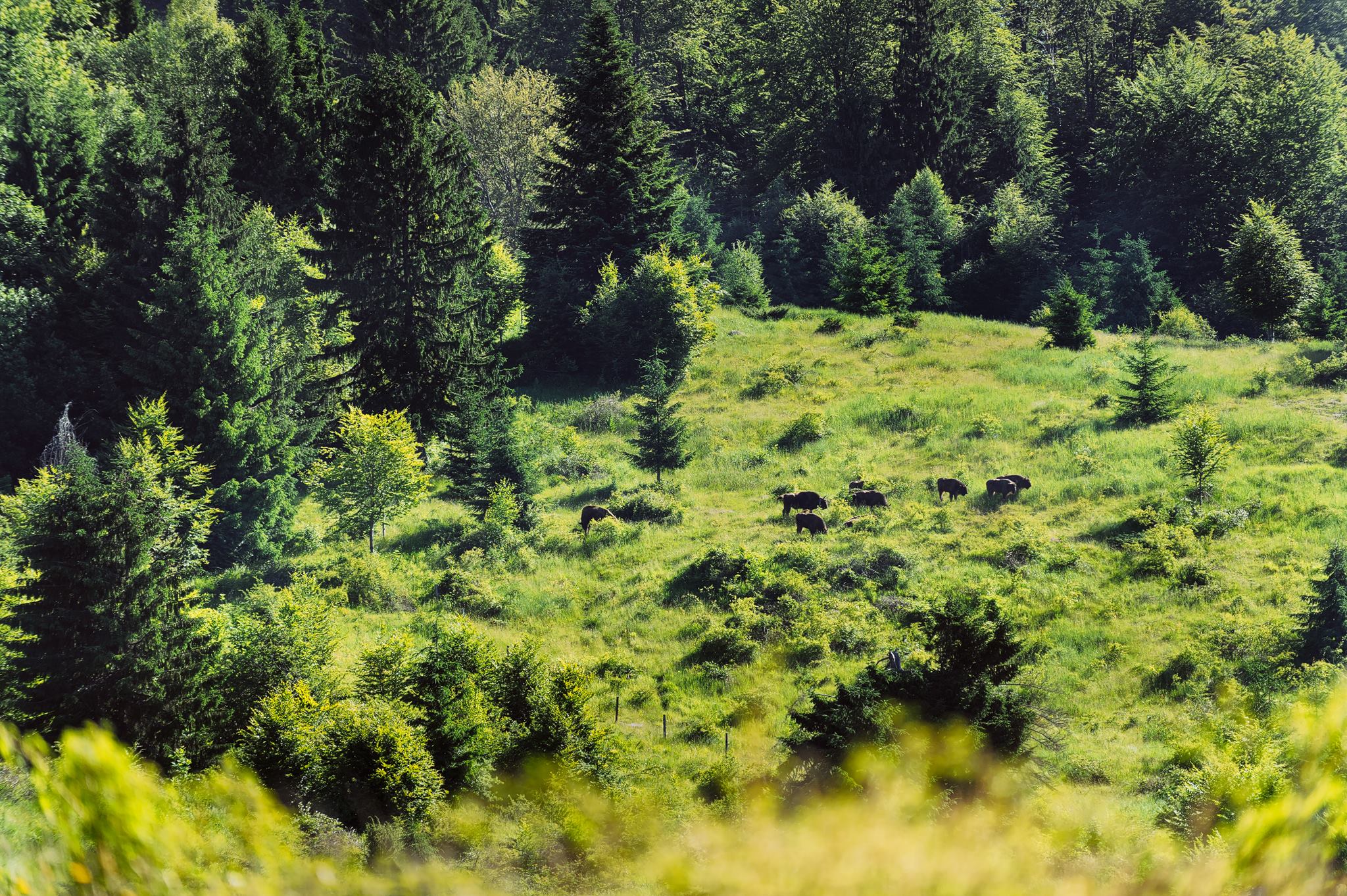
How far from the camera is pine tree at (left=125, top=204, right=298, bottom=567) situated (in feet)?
107

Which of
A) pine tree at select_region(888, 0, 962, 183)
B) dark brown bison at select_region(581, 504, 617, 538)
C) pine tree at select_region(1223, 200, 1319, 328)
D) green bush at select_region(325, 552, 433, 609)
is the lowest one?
green bush at select_region(325, 552, 433, 609)

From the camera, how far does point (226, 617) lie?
22.0 m

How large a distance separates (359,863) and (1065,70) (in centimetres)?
7874

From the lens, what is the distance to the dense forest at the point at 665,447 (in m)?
14.3

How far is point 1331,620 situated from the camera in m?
18.7

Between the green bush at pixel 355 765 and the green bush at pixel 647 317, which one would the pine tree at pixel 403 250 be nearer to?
the green bush at pixel 647 317

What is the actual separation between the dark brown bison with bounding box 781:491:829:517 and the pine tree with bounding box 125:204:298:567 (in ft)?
57.7

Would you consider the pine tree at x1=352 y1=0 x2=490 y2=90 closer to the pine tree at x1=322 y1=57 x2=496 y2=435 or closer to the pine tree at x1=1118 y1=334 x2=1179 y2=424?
the pine tree at x1=322 y1=57 x2=496 y2=435

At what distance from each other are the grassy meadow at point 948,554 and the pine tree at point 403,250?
4660 millimetres

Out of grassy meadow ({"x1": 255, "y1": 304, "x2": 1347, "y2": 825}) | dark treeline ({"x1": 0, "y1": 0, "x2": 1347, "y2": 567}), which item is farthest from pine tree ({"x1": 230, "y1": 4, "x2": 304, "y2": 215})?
grassy meadow ({"x1": 255, "y1": 304, "x2": 1347, "y2": 825})

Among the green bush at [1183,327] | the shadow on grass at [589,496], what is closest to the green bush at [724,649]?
the shadow on grass at [589,496]

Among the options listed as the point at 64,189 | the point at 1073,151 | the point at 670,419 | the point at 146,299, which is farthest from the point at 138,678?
the point at 1073,151

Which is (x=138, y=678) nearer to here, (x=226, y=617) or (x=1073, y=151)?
(x=226, y=617)

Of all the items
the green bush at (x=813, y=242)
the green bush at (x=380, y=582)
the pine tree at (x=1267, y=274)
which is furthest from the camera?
the green bush at (x=813, y=242)
